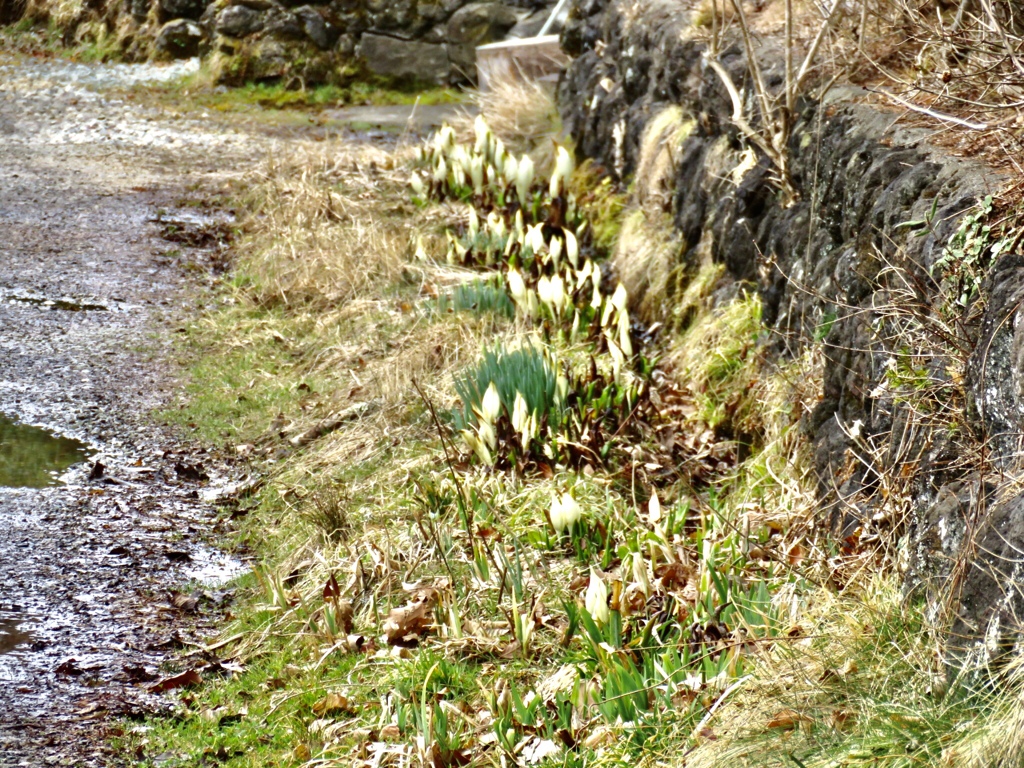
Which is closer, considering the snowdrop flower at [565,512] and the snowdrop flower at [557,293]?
the snowdrop flower at [565,512]

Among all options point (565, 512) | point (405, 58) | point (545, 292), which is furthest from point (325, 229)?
→ point (405, 58)

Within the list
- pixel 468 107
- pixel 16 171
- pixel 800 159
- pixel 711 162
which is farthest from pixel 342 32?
pixel 800 159

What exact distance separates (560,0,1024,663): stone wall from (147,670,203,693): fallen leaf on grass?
204cm

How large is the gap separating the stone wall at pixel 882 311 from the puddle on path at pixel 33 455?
10.0ft

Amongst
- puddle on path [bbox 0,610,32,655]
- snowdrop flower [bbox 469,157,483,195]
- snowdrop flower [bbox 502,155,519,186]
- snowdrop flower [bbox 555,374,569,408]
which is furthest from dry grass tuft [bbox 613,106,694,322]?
puddle on path [bbox 0,610,32,655]

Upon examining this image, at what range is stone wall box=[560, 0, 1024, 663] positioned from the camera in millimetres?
2654

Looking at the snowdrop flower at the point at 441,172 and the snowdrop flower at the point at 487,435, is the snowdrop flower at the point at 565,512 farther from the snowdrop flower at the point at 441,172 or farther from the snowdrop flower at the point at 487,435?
the snowdrop flower at the point at 441,172

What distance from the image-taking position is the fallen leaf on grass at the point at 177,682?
138 inches

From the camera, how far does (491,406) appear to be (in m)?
4.59

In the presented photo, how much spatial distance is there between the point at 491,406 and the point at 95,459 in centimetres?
179

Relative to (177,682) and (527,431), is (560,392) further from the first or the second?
(177,682)

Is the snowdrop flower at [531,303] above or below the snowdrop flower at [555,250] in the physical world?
below

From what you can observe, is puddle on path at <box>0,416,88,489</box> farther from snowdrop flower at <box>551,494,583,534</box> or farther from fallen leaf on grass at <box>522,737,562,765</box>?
fallen leaf on grass at <box>522,737,562,765</box>

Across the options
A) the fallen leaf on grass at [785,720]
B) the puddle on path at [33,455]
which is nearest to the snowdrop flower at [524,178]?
the puddle on path at [33,455]
